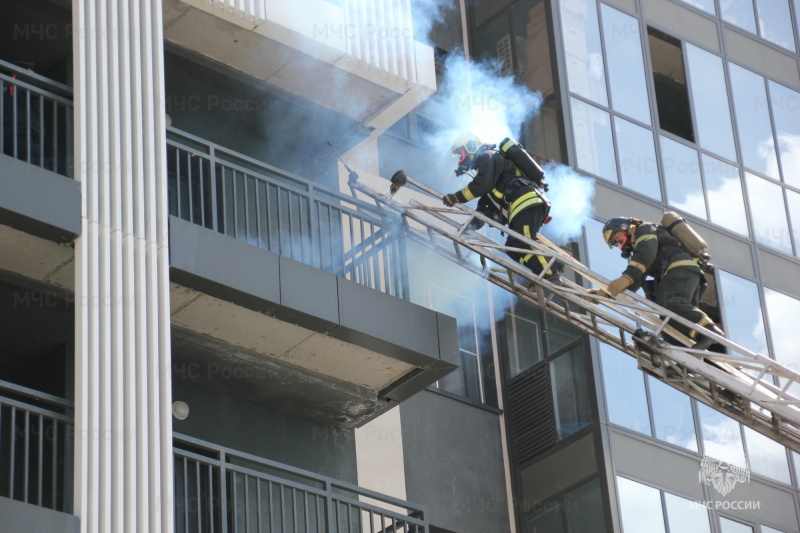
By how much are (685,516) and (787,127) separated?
8.06 m

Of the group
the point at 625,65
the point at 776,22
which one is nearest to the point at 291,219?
the point at 625,65

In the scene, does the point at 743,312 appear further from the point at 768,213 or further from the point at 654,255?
the point at 654,255

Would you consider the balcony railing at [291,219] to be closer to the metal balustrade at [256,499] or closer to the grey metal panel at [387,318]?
the grey metal panel at [387,318]

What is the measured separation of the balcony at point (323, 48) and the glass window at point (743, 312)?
7.31 meters

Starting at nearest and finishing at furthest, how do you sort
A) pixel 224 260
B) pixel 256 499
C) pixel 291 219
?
Result: pixel 224 260 → pixel 256 499 → pixel 291 219

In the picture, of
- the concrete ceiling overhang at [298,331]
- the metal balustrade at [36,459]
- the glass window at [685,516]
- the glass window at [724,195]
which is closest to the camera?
the metal balustrade at [36,459]

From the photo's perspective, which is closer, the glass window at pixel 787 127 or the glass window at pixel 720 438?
the glass window at pixel 720 438

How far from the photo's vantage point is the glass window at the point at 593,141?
22641 millimetres

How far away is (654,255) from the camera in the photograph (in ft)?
52.2

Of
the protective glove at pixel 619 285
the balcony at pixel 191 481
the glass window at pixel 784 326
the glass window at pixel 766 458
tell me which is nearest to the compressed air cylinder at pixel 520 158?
the protective glove at pixel 619 285

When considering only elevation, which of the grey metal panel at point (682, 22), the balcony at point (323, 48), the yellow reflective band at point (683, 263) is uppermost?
the grey metal panel at point (682, 22)

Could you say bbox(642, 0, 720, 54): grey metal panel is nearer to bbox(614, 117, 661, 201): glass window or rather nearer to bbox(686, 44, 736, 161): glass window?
bbox(686, 44, 736, 161): glass window

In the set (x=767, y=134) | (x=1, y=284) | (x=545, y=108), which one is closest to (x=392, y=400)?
(x=1, y=284)

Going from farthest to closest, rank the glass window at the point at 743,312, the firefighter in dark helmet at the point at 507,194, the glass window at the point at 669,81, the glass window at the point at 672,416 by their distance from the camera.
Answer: the glass window at the point at 669,81
the glass window at the point at 743,312
the glass window at the point at 672,416
the firefighter in dark helmet at the point at 507,194
